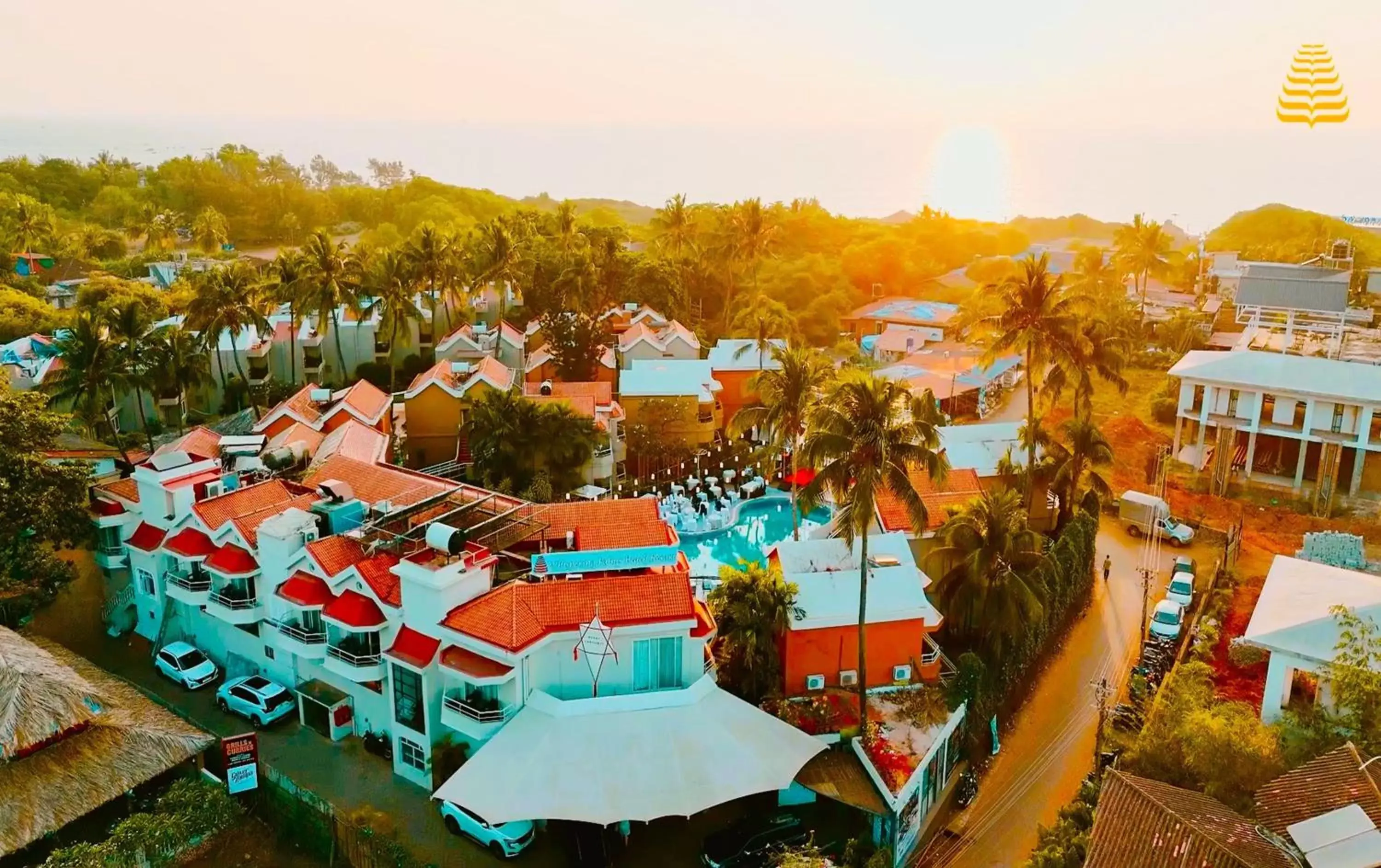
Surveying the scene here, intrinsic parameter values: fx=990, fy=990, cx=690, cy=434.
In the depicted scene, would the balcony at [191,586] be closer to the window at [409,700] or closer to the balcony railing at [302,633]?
the balcony railing at [302,633]

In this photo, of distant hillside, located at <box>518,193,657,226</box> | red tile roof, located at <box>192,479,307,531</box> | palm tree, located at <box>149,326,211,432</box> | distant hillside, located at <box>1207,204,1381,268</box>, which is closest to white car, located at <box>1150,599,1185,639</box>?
red tile roof, located at <box>192,479,307,531</box>

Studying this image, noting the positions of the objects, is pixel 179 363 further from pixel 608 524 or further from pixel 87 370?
pixel 608 524

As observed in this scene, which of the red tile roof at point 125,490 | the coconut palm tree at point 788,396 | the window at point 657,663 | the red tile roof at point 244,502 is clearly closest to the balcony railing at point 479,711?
the window at point 657,663

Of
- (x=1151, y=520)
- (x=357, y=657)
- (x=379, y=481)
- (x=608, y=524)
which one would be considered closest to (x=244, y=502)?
(x=379, y=481)

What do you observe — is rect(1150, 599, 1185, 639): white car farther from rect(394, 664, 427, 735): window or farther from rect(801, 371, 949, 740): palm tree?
rect(394, 664, 427, 735): window

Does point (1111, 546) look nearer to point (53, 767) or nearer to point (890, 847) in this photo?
point (890, 847)

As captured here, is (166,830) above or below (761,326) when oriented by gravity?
A: below
